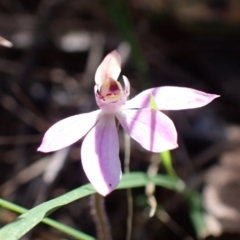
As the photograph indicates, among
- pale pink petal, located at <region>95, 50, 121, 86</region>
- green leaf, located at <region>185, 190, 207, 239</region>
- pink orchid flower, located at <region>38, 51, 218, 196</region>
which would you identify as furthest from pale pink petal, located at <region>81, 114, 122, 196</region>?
green leaf, located at <region>185, 190, 207, 239</region>

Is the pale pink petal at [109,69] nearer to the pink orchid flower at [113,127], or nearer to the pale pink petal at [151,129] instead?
the pink orchid flower at [113,127]

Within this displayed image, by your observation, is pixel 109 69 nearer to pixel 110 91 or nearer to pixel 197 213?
pixel 110 91

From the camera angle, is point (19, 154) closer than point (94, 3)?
Yes

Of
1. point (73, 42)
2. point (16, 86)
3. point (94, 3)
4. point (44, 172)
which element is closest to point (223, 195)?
point (44, 172)

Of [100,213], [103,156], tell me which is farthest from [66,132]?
[100,213]

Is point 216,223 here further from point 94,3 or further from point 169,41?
point 94,3

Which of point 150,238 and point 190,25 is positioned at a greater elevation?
point 190,25
